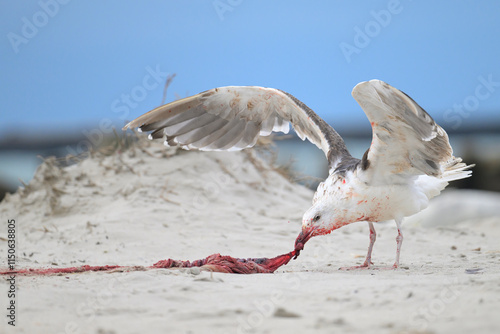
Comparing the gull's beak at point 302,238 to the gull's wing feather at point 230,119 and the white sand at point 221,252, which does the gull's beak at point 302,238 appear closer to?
the white sand at point 221,252

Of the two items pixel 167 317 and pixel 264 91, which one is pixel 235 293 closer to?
pixel 167 317

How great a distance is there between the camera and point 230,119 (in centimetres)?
682

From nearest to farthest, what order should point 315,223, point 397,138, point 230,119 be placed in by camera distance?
point 397,138 → point 315,223 → point 230,119

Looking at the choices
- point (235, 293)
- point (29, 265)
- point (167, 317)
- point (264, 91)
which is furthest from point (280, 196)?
point (167, 317)

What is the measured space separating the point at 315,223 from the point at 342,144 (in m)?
1.21

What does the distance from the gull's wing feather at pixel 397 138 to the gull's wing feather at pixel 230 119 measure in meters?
0.83

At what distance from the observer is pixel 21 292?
366 cm

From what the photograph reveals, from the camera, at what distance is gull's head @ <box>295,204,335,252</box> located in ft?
16.9

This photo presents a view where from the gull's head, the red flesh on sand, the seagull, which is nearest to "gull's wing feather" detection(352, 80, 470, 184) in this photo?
the seagull

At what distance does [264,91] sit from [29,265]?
2907 millimetres

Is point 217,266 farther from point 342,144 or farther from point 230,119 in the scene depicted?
point 230,119

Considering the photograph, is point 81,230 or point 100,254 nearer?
point 100,254

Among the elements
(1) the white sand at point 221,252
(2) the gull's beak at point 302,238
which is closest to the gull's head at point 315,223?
(2) the gull's beak at point 302,238

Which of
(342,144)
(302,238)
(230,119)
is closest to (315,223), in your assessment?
(302,238)
